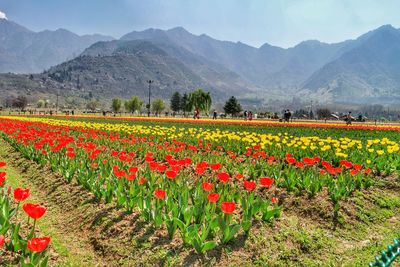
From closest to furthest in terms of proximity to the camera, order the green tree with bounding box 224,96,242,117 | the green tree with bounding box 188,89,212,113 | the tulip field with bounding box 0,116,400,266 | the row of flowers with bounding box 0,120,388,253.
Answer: the tulip field with bounding box 0,116,400,266
the row of flowers with bounding box 0,120,388,253
the green tree with bounding box 188,89,212,113
the green tree with bounding box 224,96,242,117

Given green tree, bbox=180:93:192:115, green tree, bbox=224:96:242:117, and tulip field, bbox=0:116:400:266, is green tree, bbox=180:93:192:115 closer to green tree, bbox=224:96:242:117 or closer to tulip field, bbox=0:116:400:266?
green tree, bbox=224:96:242:117

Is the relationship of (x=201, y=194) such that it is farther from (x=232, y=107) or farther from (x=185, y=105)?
A: (x=185, y=105)

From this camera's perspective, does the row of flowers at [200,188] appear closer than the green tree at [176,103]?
Yes

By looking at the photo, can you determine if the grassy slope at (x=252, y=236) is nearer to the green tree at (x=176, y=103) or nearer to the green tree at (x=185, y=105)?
the green tree at (x=185, y=105)

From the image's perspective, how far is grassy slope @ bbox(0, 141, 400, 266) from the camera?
625 centimetres

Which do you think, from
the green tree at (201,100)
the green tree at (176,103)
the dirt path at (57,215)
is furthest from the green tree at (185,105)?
the dirt path at (57,215)

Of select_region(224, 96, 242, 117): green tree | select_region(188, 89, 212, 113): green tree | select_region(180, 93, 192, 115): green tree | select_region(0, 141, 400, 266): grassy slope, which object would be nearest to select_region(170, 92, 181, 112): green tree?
select_region(180, 93, 192, 115): green tree

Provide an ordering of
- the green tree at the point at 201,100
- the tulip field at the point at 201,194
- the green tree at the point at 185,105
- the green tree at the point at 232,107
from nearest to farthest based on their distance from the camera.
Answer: the tulip field at the point at 201,194 → the green tree at the point at 201,100 → the green tree at the point at 185,105 → the green tree at the point at 232,107

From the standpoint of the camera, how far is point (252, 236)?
6734mm

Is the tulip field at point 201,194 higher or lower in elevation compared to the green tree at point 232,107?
lower

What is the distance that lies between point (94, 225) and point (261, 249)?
334 centimetres

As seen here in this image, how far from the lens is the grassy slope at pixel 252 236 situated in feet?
20.5

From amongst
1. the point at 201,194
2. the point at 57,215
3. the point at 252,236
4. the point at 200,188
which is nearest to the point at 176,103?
the point at 57,215

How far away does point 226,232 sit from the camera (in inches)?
244
